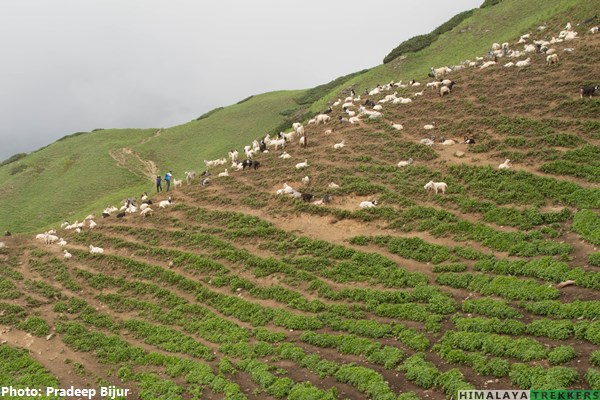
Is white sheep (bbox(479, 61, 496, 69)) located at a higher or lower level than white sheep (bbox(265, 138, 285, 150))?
higher

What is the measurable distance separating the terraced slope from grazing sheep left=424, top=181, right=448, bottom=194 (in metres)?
0.33

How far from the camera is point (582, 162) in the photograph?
24000 mm

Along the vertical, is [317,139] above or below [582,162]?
above

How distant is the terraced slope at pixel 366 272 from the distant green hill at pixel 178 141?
19452mm

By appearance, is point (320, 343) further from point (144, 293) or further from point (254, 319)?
point (144, 293)

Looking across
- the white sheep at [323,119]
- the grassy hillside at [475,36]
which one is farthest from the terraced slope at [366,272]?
the grassy hillside at [475,36]

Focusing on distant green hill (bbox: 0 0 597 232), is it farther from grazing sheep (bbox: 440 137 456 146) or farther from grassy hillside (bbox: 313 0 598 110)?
grazing sheep (bbox: 440 137 456 146)

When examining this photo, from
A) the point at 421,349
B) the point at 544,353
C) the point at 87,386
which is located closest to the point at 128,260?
the point at 87,386

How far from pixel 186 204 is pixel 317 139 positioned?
1109 cm

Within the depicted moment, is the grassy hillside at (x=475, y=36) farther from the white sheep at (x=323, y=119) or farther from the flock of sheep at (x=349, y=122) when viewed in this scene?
the white sheep at (x=323, y=119)

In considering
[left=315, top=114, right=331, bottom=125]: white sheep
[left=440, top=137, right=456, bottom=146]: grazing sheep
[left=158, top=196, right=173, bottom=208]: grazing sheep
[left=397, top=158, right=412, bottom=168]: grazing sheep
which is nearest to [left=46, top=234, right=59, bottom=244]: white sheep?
[left=158, top=196, right=173, bottom=208]: grazing sheep

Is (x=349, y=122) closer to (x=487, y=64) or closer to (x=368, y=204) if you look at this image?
(x=487, y=64)

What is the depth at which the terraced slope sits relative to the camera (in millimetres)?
15273

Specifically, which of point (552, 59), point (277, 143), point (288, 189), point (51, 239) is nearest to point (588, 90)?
point (552, 59)
